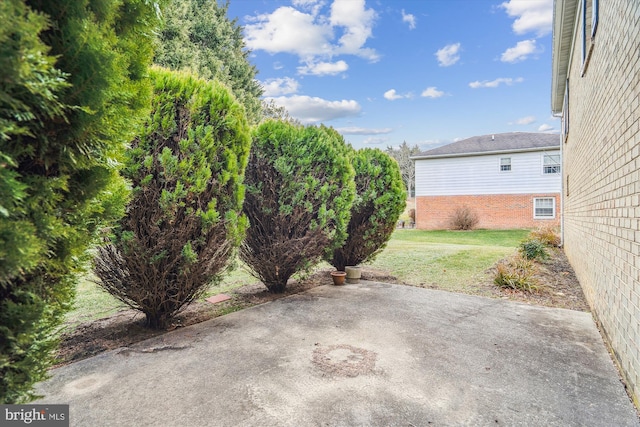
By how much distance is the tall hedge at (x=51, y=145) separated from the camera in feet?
3.56

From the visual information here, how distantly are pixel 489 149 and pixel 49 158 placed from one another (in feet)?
70.6

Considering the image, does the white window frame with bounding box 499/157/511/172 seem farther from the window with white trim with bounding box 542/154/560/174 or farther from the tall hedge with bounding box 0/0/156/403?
the tall hedge with bounding box 0/0/156/403

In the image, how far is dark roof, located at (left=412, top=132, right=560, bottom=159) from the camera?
18.6 metres

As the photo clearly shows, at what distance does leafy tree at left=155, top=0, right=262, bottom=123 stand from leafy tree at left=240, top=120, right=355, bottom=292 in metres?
10.6

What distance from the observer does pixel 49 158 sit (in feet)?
4.35

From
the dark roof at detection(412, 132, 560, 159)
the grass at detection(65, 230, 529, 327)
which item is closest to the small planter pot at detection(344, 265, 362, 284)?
the grass at detection(65, 230, 529, 327)

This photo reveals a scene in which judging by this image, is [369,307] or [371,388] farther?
[369,307]

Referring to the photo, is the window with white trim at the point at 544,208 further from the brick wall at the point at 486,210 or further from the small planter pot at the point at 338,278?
the small planter pot at the point at 338,278

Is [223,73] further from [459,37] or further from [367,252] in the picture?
[367,252]

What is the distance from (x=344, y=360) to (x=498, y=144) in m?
20.6

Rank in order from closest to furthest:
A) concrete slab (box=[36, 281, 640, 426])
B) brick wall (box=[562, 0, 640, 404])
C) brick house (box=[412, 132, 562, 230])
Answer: concrete slab (box=[36, 281, 640, 426]) < brick wall (box=[562, 0, 640, 404]) < brick house (box=[412, 132, 562, 230])

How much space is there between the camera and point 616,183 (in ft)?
10.3

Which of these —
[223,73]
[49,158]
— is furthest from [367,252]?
[223,73]

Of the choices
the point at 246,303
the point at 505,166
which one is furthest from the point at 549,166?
the point at 246,303
